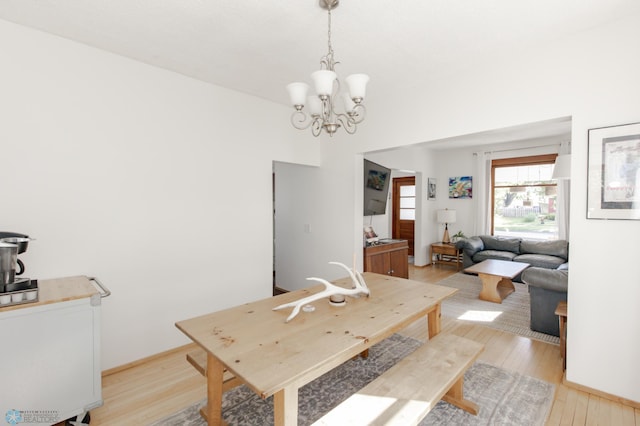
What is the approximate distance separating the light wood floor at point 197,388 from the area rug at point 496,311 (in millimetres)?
212

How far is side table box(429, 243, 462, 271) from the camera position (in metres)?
6.25

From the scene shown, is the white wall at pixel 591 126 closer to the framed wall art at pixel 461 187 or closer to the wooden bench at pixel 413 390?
the wooden bench at pixel 413 390

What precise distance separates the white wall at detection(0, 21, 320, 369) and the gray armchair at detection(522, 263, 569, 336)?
292cm

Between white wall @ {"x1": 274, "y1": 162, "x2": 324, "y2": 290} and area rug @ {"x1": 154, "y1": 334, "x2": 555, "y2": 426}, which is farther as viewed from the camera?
white wall @ {"x1": 274, "y1": 162, "x2": 324, "y2": 290}

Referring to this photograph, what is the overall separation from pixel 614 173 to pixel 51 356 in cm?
372

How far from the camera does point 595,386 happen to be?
2217 mm

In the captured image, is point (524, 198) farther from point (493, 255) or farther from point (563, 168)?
point (563, 168)

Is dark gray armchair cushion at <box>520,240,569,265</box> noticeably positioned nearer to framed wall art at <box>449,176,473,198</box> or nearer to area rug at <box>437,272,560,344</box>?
area rug at <box>437,272,560,344</box>

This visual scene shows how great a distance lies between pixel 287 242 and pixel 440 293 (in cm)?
282

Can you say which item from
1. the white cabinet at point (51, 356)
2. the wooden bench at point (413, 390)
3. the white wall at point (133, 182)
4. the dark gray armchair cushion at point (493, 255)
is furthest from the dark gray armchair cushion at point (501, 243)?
the white cabinet at point (51, 356)

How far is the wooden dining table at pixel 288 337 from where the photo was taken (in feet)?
4.29

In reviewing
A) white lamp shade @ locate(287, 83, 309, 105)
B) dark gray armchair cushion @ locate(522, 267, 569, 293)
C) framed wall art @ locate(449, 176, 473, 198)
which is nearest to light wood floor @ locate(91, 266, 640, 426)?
dark gray armchair cushion @ locate(522, 267, 569, 293)

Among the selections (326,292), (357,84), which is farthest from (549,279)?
(357,84)

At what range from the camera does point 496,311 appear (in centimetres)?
393
